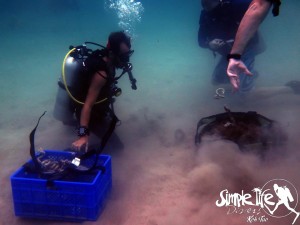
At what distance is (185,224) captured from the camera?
3156 mm

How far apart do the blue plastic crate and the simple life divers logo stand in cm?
151

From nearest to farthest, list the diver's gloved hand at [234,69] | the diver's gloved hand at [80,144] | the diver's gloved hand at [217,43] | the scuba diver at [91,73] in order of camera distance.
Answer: the diver's gloved hand at [234,69] < the diver's gloved hand at [80,144] < the scuba diver at [91,73] < the diver's gloved hand at [217,43]

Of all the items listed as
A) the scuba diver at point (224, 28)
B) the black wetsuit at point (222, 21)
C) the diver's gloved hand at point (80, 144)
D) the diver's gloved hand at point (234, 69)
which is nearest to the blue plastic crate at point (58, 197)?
the diver's gloved hand at point (80, 144)

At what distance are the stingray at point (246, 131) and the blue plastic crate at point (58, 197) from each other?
2048 millimetres

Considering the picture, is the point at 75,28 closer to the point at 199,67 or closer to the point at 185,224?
the point at 199,67

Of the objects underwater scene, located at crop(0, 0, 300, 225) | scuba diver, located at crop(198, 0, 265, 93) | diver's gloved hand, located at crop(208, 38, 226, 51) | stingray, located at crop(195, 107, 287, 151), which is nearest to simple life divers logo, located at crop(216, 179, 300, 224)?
underwater scene, located at crop(0, 0, 300, 225)

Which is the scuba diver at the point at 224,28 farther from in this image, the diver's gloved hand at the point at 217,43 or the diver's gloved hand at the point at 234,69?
the diver's gloved hand at the point at 234,69

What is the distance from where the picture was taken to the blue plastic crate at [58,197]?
10.4 feet

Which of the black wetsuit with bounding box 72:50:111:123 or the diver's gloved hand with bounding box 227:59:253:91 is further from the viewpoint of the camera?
the black wetsuit with bounding box 72:50:111:123

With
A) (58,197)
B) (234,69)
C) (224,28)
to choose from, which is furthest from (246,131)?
(224,28)

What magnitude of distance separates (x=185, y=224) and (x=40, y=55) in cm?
1843

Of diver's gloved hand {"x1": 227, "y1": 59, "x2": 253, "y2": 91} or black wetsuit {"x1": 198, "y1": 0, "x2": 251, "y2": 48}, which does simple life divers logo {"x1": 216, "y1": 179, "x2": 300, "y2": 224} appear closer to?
diver's gloved hand {"x1": 227, "y1": 59, "x2": 253, "y2": 91}

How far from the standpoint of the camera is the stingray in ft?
13.8

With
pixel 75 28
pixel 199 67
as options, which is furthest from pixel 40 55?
pixel 75 28
